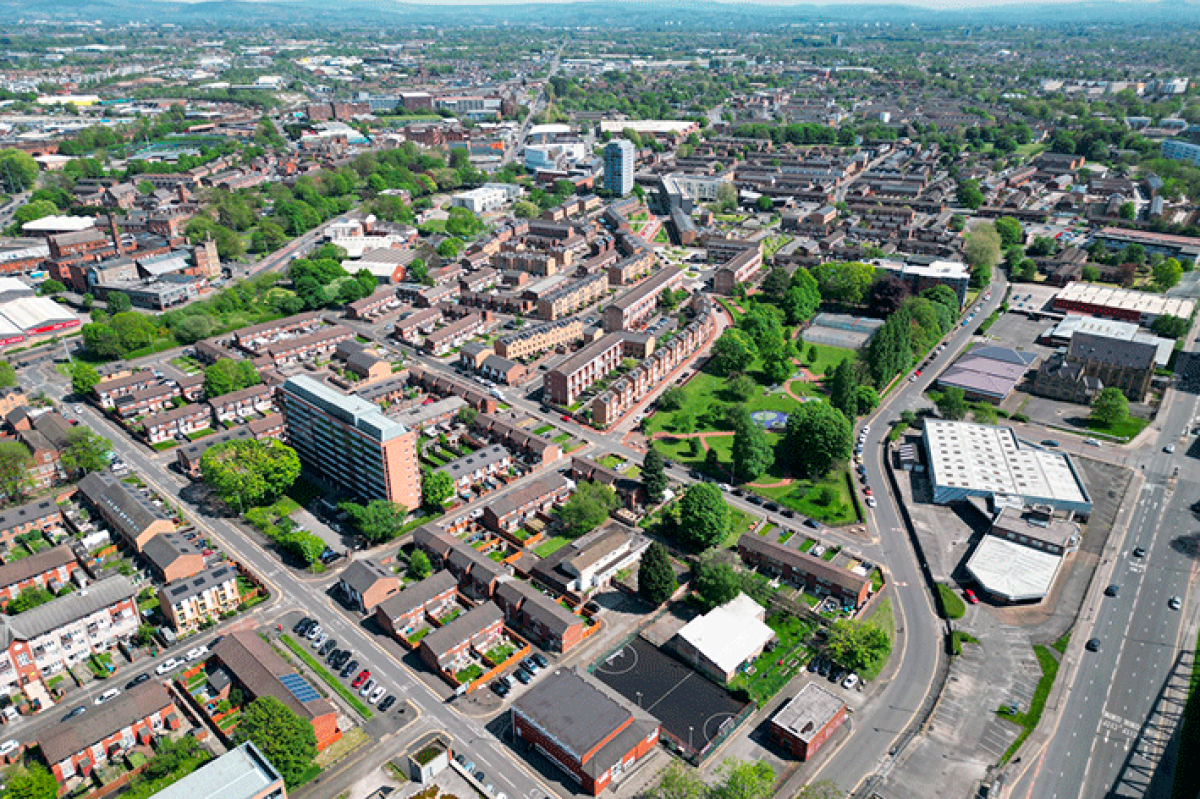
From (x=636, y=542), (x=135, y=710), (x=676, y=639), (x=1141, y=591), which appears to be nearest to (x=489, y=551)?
(x=636, y=542)

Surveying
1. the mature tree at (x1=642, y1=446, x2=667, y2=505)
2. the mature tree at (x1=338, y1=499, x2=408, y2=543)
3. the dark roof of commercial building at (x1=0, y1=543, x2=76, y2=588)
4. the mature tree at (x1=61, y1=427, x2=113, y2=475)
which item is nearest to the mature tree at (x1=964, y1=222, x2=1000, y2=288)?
the mature tree at (x1=642, y1=446, x2=667, y2=505)

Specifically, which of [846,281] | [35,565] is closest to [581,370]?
[846,281]

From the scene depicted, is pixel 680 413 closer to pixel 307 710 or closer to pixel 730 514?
pixel 730 514

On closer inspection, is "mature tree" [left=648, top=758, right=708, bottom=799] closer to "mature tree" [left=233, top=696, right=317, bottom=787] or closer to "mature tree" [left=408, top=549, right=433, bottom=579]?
"mature tree" [left=233, top=696, right=317, bottom=787]

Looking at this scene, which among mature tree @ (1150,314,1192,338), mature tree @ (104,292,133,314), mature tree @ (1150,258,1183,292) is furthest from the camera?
mature tree @ (1150,258,1183,292)

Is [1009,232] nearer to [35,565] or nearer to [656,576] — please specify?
[656,576]

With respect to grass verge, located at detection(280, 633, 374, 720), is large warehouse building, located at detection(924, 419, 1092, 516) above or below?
above

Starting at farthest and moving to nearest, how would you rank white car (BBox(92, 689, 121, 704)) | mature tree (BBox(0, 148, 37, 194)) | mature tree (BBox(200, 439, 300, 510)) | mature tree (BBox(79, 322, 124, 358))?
mature tree (BBox(0, 148, 37, 194)) → mature tree (BBox(79, 322, 124, 358)) → mature tree (BBox(200, 439, 300, 510)) → white car (BBox(92, 689, 121, 704))
